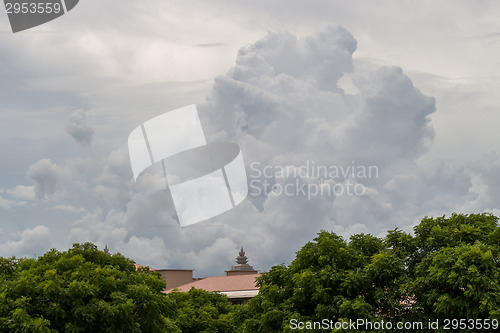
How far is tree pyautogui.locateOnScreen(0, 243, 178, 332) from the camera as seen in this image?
1054 inches

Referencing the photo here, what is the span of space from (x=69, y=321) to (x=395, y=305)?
14283mm

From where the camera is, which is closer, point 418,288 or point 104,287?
point 418,288

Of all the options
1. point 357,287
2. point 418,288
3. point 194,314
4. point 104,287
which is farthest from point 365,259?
point 194,314

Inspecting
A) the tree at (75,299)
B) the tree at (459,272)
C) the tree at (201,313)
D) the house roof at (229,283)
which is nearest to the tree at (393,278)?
the tree at (459,272)

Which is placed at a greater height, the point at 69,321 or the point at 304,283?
the point at 304,283

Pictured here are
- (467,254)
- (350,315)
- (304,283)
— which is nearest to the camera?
(467,254)

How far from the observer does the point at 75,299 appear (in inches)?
1086

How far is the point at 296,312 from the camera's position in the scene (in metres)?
28.4

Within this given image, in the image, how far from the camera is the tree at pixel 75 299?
26.8 m

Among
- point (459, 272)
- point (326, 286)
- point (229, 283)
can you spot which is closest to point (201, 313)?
point (326, 286)

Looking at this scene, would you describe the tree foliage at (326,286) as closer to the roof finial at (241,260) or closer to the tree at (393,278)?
the tree at (393,278)

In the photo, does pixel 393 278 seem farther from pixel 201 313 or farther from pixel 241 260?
pixel 241 260

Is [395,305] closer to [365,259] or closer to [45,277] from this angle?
[365,259]

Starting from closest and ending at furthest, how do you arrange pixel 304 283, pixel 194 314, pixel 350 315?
pixel 350 315, pixel 304 283, pixel 194 314
